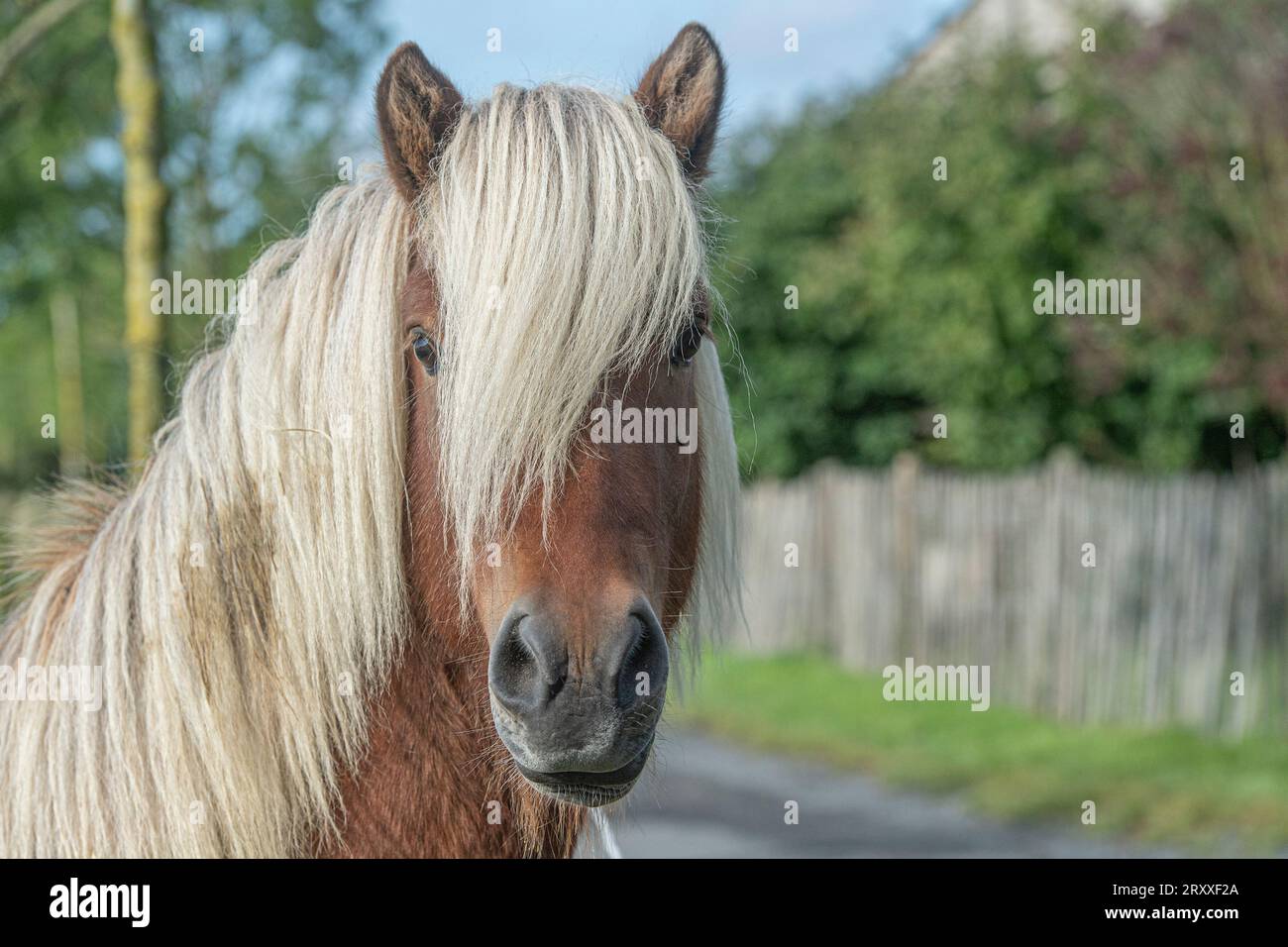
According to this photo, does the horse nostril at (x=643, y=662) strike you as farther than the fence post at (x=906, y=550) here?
No

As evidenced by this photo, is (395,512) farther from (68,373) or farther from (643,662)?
(68,373)

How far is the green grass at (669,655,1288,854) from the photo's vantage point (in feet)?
26.0

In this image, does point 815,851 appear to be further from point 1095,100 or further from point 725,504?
point 1095,100

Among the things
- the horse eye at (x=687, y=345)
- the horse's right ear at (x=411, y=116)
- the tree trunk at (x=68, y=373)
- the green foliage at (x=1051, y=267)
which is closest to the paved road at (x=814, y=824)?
the green foliage at (x=1051, y=267)

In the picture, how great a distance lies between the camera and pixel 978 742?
33.9 ft

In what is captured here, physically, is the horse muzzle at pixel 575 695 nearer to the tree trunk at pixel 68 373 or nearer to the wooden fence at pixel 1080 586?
the wooden fence at pixel 1080 586

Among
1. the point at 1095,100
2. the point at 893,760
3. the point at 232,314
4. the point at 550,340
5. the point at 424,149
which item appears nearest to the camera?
the point at 550,340

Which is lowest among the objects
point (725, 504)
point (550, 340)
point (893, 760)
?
point (893, 760)

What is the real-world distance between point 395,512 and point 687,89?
3.68 feet

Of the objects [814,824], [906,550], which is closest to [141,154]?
[814,824]

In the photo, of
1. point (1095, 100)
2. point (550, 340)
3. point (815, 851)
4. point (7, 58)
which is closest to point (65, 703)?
point (550, 340)

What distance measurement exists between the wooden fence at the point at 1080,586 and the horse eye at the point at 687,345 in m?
7.01

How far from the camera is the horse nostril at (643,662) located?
1956mm
